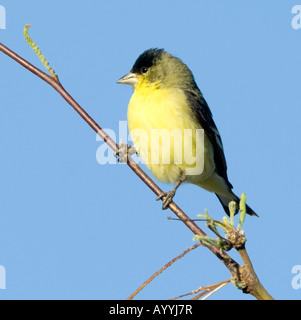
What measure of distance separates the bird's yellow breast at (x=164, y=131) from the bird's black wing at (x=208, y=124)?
0.32 ft

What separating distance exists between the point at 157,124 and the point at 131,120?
12.8 inches

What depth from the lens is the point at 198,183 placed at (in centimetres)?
569

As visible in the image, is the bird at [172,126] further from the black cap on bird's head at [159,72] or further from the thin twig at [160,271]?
the thin twig at [160,271]

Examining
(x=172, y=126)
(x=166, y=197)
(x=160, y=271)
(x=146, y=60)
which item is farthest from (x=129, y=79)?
(x=160, y=271)

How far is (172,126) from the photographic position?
4875 mm

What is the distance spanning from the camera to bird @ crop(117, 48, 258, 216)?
4.82 m

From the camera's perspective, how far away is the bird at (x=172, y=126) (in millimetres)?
4824

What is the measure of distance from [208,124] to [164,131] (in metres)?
0.79

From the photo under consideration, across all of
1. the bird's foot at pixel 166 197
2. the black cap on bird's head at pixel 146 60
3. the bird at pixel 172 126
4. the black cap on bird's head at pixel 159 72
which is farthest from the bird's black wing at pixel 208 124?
the bird's foot at pixel 166 197

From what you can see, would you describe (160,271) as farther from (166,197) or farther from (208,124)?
(208,124)

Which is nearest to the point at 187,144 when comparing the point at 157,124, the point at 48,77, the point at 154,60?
the point at 157,124

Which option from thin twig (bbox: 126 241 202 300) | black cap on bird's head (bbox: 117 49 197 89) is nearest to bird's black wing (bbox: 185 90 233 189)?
black cap on bird's head (bbox: 117 49 197 89)
